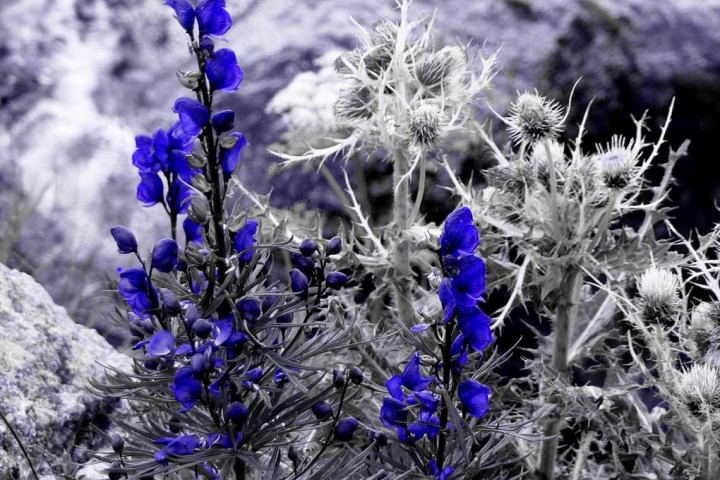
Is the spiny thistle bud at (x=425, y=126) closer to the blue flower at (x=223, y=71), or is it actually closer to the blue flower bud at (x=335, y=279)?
the blue flower bud at (x=335, y=279)

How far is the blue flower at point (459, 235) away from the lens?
1.16 meters

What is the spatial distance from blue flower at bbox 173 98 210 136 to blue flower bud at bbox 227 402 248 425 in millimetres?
365

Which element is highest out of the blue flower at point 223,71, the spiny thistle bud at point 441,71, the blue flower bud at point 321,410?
the blue flower at point 223,71

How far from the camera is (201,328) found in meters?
1.12

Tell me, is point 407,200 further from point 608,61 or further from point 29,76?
point 29,76

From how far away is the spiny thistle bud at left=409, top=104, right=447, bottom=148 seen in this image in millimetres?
1897

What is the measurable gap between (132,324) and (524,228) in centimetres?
97

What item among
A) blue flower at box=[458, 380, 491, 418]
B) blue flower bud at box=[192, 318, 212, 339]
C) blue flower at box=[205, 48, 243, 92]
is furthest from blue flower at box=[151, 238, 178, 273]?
blue flower at box=[458, 380, 491, 418]

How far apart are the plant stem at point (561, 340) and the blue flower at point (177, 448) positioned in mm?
936

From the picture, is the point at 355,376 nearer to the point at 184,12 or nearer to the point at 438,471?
the point at 438,471

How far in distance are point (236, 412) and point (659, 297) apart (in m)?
0.88

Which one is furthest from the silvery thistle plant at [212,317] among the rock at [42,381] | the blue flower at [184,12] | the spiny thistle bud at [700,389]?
the spiny thistle bud at [700,389]

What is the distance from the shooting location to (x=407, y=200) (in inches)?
81.1

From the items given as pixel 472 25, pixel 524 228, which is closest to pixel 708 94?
pixel 472 25
